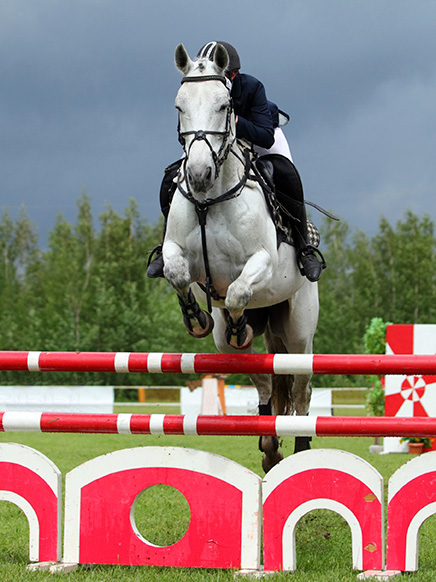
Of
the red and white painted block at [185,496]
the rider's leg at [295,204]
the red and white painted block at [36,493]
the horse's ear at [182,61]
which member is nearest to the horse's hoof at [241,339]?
the rider's leg at [295,204]

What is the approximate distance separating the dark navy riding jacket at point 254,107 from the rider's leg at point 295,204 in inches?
11.7

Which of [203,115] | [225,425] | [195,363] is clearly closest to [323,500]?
[225,425]

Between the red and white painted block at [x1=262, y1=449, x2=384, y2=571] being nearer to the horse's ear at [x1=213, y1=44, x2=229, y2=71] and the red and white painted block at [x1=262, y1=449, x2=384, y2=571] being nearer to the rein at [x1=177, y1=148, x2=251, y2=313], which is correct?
the rein at [x1=177, y1=148, x2=251, y2=313]

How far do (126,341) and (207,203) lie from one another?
94.9 feet

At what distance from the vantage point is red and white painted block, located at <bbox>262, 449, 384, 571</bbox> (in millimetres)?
3176

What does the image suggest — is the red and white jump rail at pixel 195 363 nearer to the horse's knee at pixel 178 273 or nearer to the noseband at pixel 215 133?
the horse's knee at pixel 178 273

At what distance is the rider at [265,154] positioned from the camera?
449 centimetres

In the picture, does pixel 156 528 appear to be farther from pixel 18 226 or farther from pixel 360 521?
pixel 18 226

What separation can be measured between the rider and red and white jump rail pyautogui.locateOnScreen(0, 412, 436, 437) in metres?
1.19

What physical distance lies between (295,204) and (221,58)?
A: 1.31 metres

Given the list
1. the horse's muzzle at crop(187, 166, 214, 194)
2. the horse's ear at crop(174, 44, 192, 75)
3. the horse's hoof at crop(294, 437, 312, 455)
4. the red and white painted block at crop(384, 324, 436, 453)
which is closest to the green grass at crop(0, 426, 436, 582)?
the horse's hoof at crop(294, 437, 312, 455)

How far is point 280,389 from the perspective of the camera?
577 cm

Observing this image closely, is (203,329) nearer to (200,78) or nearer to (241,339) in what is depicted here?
(241,339)

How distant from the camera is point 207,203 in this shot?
3.98 m
